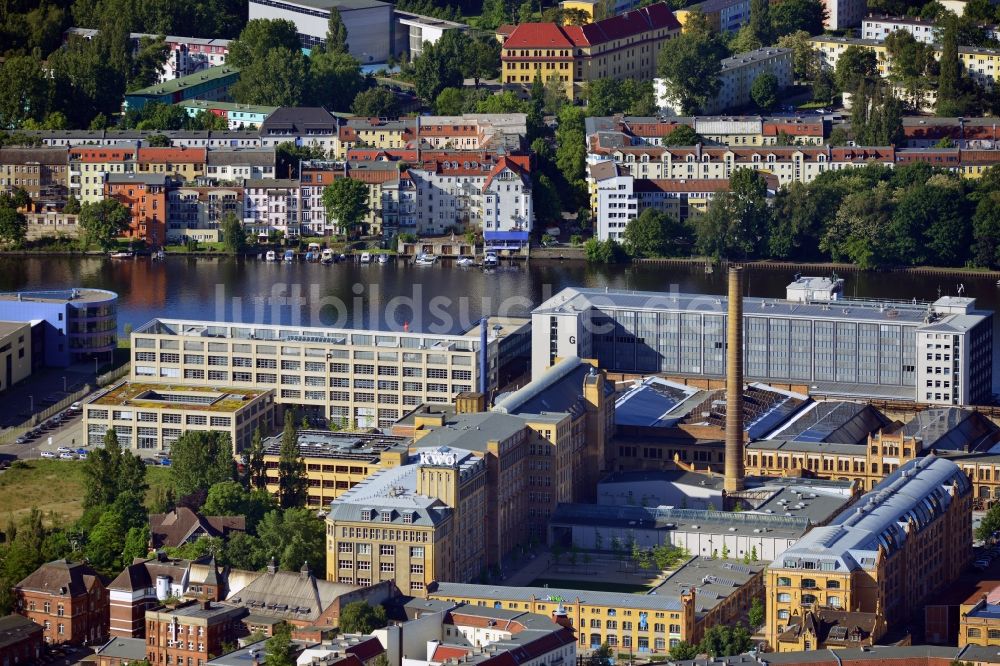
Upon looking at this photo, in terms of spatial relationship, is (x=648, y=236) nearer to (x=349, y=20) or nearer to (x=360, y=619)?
(x=349, y=20)

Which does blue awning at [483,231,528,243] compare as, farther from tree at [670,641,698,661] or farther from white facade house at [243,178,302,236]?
tree at [670,641,698,661]

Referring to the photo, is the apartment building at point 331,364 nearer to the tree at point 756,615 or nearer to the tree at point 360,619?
the tree at point 756,615

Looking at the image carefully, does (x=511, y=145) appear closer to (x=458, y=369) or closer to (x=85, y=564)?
(x=458, y=369)

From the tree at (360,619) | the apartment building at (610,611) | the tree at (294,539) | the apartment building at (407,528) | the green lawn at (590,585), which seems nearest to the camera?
the tree at (360,619)

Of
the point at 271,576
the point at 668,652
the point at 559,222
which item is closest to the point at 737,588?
the point at 668,652

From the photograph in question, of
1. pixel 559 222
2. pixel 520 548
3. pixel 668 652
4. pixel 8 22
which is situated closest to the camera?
pixel 668 652

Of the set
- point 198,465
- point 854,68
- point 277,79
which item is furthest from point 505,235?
point 198,465

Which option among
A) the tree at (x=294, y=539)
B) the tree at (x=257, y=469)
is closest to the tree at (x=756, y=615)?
the tree at (x=294, y=539)
